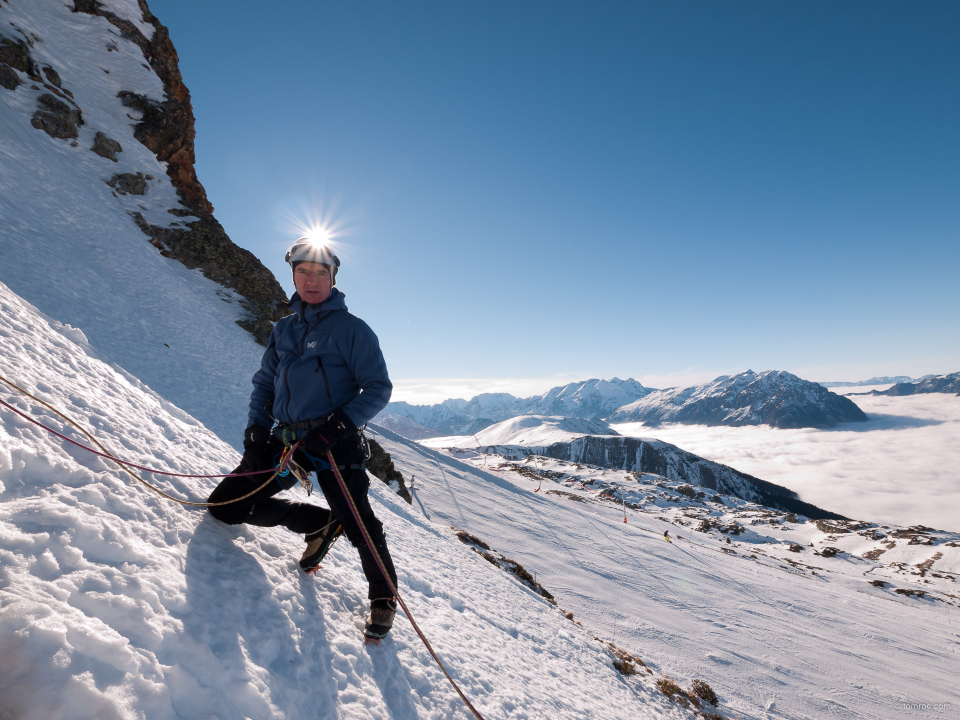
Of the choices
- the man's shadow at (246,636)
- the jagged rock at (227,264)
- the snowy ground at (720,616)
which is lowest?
the snowy ground at (720,616)

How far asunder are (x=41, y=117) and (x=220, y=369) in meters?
16.8

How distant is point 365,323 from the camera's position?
14.3 ft

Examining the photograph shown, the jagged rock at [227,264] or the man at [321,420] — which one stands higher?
the jagged rock at [227,264]

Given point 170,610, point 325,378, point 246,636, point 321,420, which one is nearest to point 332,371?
point 325,378

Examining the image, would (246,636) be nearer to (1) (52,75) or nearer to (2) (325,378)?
(2) (325,378)

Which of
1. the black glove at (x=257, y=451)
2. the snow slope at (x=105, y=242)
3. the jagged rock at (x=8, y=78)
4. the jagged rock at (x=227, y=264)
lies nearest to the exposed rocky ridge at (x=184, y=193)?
the jagged rock at (x=227, y=264)

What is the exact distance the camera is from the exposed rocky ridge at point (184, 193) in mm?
19938

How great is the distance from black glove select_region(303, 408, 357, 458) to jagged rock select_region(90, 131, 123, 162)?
2643 centimetres

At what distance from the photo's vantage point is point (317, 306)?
15.1 ft

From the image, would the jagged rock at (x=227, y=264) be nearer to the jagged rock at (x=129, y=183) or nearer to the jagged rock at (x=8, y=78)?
the jagged rock at (x=129, y=183)

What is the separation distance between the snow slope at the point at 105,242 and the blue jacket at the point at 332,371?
20.4 feet

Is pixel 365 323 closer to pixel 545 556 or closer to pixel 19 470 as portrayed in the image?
pixel 19 470

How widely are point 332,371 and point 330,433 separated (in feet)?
2.22

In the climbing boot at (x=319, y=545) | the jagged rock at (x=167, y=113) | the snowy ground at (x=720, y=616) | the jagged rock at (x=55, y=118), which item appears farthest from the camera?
the jagged rock at (x=167, y=113)
